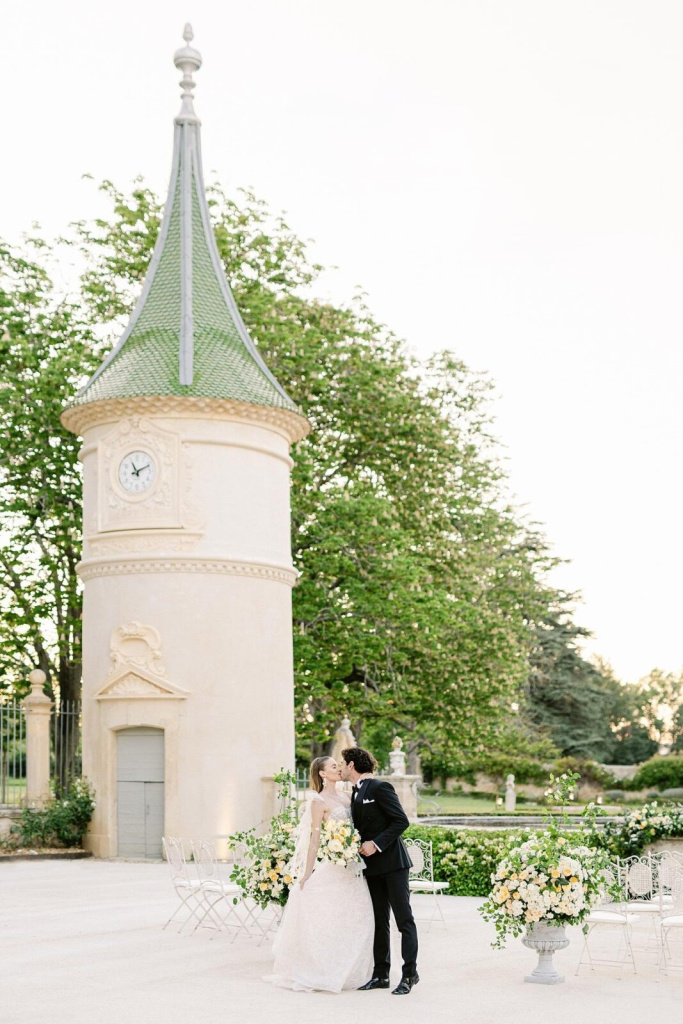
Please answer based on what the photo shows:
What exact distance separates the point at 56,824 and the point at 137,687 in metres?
2.92

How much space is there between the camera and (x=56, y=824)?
2430 cm

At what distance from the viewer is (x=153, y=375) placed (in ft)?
82.2

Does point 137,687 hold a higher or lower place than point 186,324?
lower

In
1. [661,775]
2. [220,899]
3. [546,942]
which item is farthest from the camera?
[661,775]

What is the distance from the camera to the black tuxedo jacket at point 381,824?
10.8m

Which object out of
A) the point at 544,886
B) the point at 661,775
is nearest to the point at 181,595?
the point at 544,886

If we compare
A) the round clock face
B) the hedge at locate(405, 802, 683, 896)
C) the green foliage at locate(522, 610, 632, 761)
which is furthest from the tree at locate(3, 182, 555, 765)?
the green foliage at locate(522, 610, 632, 761)

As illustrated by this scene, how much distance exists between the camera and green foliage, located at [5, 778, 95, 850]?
958 inches

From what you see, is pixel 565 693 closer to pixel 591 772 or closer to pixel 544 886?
pixel 591 772

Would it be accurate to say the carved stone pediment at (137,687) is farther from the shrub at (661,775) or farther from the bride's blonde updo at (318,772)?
the shrub at (661,775)

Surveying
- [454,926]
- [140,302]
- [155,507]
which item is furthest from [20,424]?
[454,926]

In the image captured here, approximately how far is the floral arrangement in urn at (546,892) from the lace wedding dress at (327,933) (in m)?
1.04

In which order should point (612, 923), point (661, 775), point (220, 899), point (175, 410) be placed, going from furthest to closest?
point (661, 775) → point (175, 410) → point (220, 899) → point (612, 923)

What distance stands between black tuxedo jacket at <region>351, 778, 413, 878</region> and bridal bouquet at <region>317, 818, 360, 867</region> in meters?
0.11
